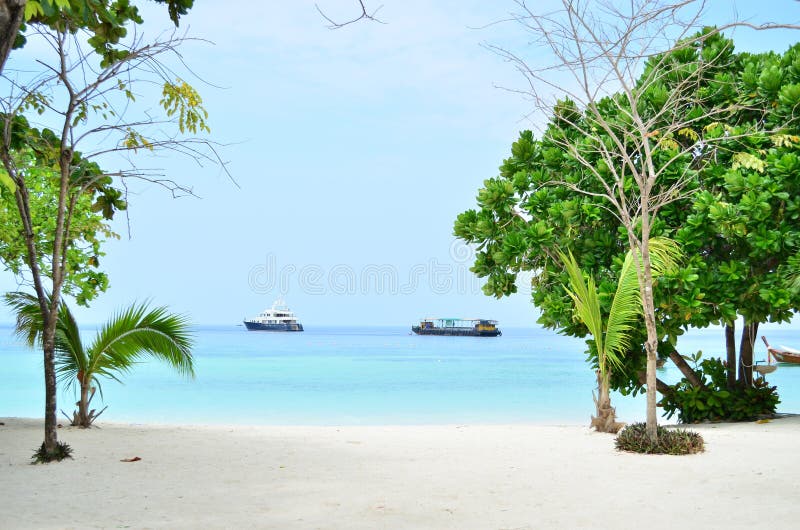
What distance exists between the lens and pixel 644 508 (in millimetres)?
4871

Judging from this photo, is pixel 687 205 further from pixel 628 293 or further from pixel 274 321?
pixel 274 321

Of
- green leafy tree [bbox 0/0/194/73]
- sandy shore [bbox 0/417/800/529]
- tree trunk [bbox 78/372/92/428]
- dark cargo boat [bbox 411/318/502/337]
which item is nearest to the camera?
sandy shore [bbox 0/417/800/529]

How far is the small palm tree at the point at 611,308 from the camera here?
27.2 feet

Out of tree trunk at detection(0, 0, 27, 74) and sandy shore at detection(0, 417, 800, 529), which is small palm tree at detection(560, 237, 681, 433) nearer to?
sandy shore at detection(0, 417, 800, 529)

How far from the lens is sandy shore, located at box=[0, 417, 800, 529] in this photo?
462 centimetres

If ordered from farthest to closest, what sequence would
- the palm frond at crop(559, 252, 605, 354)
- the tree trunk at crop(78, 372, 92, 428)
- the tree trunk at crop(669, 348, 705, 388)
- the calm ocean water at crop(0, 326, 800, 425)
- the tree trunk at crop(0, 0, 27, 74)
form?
the calm ocean water at crop(0, 326, 800, 425) < the tree trunk at crop(669, 348, 705, 388) < the tree trunk at crop(78, 372, 92, 428) < the palm frond at crop(559, 252, 605, 354) < the tree trunk at crop(0, 0, 27, 74)

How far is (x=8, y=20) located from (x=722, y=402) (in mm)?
9340

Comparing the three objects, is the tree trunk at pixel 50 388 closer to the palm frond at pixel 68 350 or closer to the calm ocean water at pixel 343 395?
the palm frond at pixel 68 350

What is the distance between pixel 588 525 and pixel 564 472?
5.83 feet

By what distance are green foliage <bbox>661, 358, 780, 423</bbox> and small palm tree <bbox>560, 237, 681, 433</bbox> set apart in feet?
5.89

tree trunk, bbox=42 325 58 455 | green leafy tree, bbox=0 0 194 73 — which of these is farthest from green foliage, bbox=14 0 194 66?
tree trunk, bbox=42 325 58 455

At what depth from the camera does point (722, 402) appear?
32.8ft

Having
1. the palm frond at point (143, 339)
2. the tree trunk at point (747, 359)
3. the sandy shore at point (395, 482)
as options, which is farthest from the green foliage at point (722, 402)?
the palm frond at point (143, 339)

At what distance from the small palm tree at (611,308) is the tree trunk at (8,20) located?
6050 millimetres
